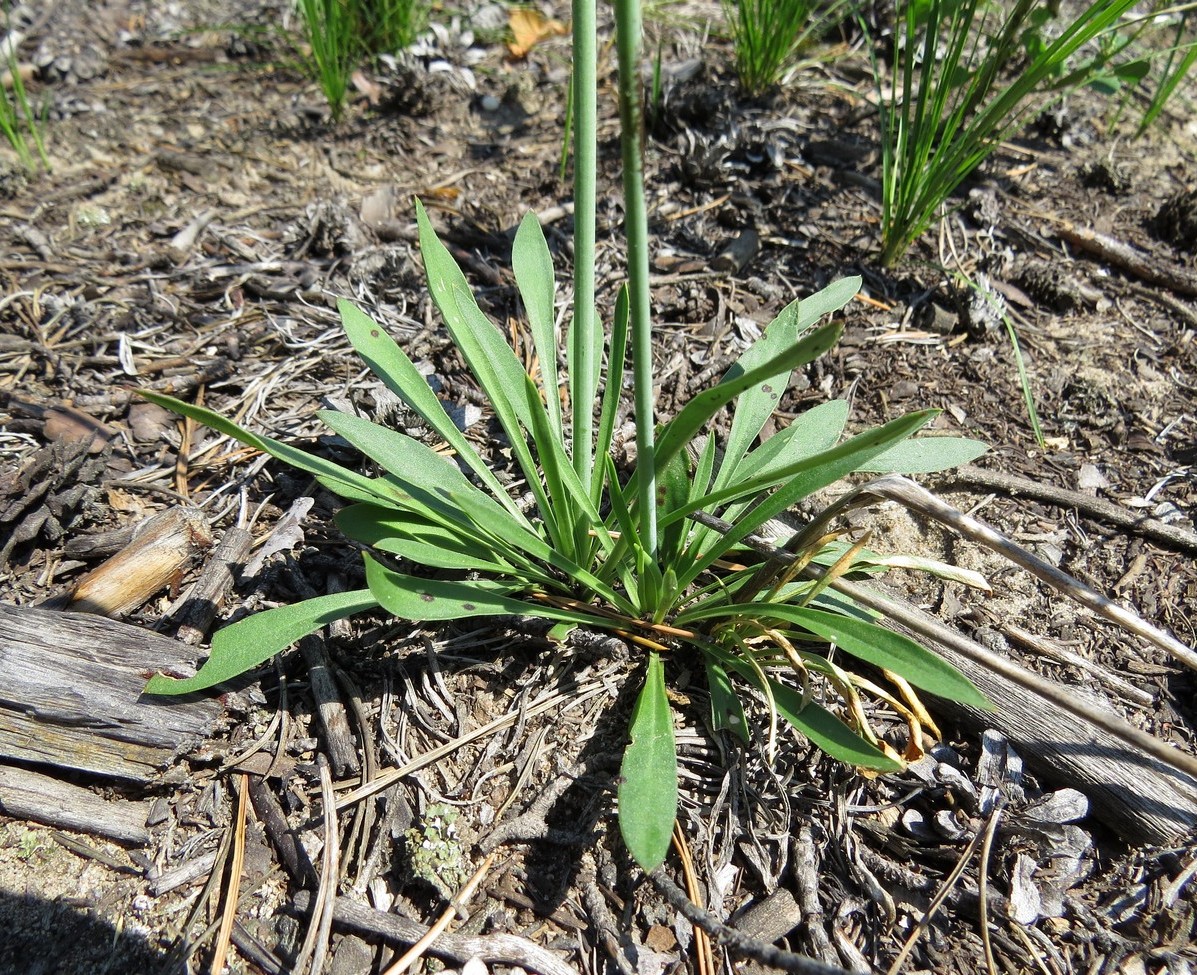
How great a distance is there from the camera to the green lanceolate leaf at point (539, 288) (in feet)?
5.35

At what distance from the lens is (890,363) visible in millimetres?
2139

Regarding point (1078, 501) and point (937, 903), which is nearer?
point (937, 903)

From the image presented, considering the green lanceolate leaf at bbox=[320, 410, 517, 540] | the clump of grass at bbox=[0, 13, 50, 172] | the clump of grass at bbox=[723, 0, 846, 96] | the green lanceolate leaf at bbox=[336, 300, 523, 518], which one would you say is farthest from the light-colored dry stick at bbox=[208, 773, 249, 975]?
the clump of grass at bbox=[723, 0, 846, 96]

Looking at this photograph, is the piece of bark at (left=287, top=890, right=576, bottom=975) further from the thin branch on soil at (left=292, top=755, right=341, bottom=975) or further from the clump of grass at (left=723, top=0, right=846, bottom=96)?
the clump of grass at (left=723, top=0, right=846, bottom=96)

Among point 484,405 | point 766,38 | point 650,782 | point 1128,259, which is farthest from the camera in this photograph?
point 766,38

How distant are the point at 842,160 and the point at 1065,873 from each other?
87.9 inches

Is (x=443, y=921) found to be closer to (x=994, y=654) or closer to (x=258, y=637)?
(x=258, y=637)

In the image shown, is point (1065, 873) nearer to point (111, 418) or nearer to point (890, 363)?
point (890, 363)

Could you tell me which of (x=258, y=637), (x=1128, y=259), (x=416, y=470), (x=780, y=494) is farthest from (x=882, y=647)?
(x=1128, y=259)

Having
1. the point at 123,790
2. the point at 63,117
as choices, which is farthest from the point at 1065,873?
the point at 63,117

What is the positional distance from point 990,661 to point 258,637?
1.18 metres

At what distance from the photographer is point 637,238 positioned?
41.4 inches

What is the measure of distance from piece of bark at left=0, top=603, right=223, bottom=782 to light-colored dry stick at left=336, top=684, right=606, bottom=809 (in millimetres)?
283

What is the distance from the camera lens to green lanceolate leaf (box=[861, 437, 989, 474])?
1.48 meters
